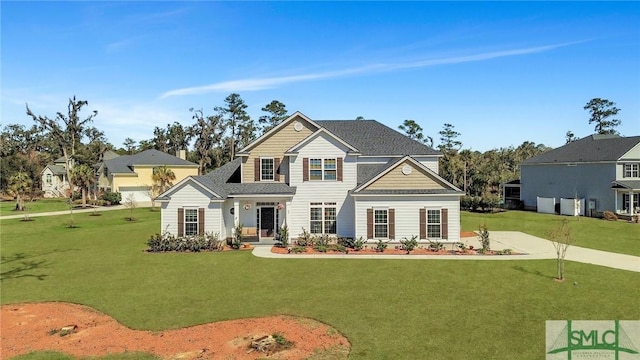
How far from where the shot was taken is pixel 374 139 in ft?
96.8

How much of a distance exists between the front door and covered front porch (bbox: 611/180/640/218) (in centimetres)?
3437

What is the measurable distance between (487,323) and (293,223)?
1520 cm

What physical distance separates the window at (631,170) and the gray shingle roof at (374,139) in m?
25.1

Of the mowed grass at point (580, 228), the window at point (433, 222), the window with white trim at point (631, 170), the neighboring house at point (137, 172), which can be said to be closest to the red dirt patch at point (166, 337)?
the window at point (433, 222)

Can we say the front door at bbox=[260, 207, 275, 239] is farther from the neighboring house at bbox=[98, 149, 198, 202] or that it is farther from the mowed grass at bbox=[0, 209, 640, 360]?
the neighboring house at bbox=[98, 149, 198, 202]

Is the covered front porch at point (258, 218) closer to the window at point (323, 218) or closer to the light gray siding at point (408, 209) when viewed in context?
the window at point (323, 218)

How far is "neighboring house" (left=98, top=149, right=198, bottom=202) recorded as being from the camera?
178ft

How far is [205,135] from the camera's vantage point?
227 ft

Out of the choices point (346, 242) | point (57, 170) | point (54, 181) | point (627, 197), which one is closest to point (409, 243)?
point (346, 242)

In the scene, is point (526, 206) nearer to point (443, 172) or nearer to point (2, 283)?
point (443, 172)

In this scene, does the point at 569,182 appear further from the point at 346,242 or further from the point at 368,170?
the point at 346,242

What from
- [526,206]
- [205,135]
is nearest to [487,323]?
[526,206]

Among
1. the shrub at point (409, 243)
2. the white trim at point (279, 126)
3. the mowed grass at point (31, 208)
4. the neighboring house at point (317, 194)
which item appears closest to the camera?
the shrub at point (409, 243)

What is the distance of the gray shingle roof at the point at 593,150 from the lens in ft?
131
